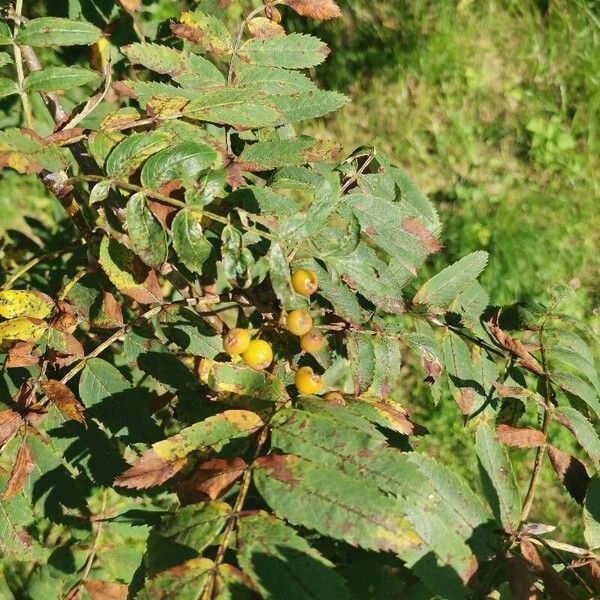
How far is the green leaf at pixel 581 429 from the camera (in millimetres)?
1365

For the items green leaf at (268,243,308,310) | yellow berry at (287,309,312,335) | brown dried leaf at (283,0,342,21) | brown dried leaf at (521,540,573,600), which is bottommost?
brown dried leaf at (521,540,573,600)

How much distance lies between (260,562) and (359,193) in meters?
0.79

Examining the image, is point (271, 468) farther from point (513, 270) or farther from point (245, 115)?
point (513, 270)

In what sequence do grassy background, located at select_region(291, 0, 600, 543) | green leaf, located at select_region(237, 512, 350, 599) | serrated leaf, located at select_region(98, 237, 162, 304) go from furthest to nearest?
grassy background, located at select_region(291, 0, 600, 543) < serrated leaf, located at select_region(98, 237, 162, 304) < green leaf, located at select_region(237, 512, 350, 599)

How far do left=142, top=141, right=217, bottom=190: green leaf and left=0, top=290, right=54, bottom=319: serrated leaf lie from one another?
0.43 meters

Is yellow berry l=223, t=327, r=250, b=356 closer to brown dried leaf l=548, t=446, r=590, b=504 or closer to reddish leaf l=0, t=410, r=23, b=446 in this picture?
reddish leaf l=0, t=410, r=23, b=446

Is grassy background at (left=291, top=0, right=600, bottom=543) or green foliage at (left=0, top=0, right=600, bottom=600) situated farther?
grassy background at (left=291, top=0, right=600, bottom=543)

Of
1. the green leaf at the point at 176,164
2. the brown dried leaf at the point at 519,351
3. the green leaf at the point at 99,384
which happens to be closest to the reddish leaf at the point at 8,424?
the green leaf at the point at 99,384

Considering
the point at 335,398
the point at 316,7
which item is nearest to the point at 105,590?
the point at 335,398

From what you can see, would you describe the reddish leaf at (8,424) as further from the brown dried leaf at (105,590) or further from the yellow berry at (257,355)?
the brown dried leaf at (105,590)

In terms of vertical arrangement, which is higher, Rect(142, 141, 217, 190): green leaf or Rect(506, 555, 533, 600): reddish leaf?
Rect(142, 141, 217, 190): green leaf

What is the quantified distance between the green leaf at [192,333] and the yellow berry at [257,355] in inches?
8.4

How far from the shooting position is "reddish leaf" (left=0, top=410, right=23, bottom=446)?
134cm

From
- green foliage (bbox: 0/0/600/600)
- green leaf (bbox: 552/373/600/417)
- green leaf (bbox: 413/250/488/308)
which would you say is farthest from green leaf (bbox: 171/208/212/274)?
green leaf (bbox: 552/373/600/417)
